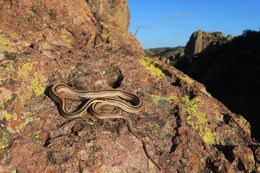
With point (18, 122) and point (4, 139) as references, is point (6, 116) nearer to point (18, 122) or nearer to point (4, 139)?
point (18, 122)

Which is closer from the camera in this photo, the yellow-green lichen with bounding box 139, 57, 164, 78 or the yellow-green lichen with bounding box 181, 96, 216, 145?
the yellow-green lichen with bounding box 181, 96, 216, 145

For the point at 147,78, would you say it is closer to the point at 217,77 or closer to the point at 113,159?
the point at 113,159

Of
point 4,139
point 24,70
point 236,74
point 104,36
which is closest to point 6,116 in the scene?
point 4,139

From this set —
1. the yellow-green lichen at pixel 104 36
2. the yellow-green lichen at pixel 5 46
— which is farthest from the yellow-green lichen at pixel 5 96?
the yellow-green lichen at pixel 104 36

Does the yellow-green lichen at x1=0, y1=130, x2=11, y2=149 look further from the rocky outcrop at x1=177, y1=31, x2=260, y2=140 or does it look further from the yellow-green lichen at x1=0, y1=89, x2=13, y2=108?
the rocky outcrop at x1=177, y1=31, x2=260, y2=140

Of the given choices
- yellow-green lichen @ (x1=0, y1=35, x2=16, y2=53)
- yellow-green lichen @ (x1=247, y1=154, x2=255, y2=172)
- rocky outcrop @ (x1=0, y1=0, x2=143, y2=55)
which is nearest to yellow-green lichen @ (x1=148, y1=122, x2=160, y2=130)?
yellow-green lichen @ (x1=247, y1=154, x2=255, y2=172)
